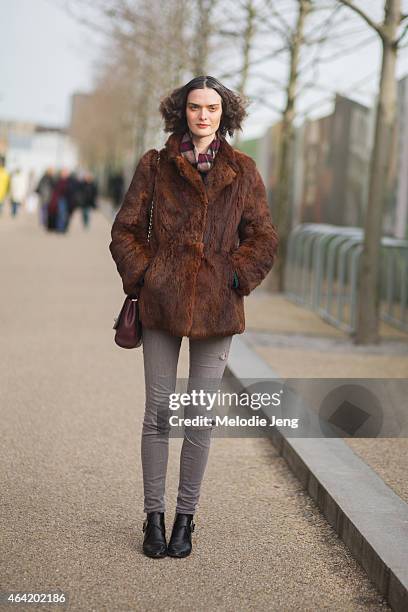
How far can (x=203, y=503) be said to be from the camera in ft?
18.2

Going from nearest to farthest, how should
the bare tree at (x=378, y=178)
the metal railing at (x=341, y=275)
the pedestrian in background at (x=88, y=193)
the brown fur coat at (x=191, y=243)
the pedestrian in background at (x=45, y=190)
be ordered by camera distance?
1. the brown fur coat at (x=191, y=243)
2. the bare tree at (x=378, y=178)
3. the metal railing at (x=341, y=275)
4. the pedestrian in background at (x=88, y=193)
5. the pedestrian in background at (x=45, y=190)

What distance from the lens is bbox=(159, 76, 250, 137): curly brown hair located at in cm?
460

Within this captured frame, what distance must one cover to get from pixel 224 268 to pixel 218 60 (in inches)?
802

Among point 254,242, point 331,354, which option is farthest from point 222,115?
point 331,354

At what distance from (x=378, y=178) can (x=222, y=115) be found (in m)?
6.41

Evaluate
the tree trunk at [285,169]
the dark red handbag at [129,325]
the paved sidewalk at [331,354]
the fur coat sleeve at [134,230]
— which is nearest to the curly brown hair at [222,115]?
the fur coat sleeve at [134,230]

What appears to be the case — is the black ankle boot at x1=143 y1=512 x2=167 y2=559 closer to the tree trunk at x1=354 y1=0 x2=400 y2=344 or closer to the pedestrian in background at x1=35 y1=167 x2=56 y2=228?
the tree trunk at x1=354 y1=0 x2=400 y2=344

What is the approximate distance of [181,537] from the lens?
4699mm

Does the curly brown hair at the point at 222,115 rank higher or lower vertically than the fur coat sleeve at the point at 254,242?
higher

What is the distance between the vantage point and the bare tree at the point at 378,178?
35.8ft

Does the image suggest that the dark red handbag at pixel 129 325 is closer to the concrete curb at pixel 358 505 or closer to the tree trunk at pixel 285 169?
the concrete curb at pixel 358 505

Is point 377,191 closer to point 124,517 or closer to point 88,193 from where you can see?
point 124,517

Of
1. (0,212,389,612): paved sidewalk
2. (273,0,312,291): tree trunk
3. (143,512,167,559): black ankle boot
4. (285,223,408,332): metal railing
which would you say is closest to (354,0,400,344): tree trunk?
(285,223,408,332): metal railing

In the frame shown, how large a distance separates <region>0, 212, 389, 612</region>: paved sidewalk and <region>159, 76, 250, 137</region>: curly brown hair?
5.29 ft
